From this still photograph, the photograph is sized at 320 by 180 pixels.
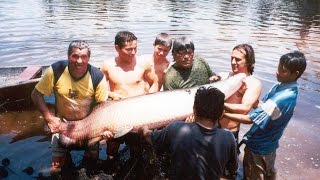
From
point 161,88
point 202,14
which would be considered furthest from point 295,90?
point 202,14

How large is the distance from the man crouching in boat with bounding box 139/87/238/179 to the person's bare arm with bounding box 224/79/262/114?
117 centimetres

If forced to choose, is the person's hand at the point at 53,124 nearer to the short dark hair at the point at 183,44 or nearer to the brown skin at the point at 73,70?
the brown skin at the point at 73,70

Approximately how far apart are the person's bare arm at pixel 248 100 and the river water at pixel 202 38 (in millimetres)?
2244

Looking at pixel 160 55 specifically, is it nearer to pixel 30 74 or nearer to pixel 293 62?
pixel 293 62

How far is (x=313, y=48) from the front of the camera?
15.5 meters

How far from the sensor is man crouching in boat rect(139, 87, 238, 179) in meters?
2.79

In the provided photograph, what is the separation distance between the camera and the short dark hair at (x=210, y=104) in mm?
2781

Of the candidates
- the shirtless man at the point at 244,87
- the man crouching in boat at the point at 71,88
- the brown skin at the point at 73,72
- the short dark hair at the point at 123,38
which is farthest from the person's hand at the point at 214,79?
the brown skin at the point at 73,72

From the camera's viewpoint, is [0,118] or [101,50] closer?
[0,118]

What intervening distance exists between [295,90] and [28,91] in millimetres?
5967

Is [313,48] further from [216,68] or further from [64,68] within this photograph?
[64,68]

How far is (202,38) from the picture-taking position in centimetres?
1706

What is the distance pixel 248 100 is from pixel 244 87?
0.93 ft

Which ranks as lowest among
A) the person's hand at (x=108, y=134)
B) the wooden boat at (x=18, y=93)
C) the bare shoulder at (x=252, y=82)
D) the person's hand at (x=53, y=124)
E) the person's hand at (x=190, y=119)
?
the wooden boat at (x=18, y=93)
